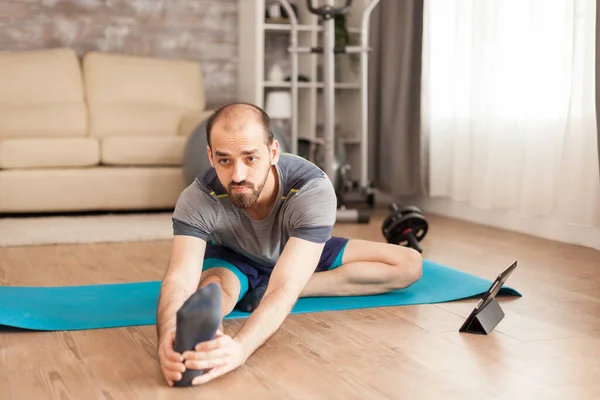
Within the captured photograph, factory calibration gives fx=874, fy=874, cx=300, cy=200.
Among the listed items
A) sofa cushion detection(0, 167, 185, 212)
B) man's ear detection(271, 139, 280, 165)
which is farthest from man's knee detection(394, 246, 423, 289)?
sofa cushion detection(0, 167, 185, 212)

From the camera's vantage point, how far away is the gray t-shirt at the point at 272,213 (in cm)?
224

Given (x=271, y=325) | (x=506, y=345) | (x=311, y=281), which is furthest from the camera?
(x=311, y=281)

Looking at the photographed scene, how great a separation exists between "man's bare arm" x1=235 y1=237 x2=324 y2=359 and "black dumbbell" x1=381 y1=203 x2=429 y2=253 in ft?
4.90

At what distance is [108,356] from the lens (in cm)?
215

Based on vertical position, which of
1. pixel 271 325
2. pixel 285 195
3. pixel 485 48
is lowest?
pixel 271 325

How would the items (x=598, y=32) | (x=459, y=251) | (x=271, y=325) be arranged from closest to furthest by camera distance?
(x=271, y=325)
(x=598, y=32)
(x=459, y=251)

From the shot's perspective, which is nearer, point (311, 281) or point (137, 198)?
point (311, 281)

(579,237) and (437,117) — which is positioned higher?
(437,117)

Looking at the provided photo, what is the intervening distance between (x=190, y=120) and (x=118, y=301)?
2936 mm

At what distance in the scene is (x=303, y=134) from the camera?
602cm

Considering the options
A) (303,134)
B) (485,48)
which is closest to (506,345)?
(485,48)

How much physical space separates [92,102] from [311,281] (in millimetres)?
3375

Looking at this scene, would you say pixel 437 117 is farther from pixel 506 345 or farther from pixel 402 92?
pixel 506 345

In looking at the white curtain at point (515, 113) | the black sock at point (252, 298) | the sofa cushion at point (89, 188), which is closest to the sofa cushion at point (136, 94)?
the sofa cushion at point (89, 188)
